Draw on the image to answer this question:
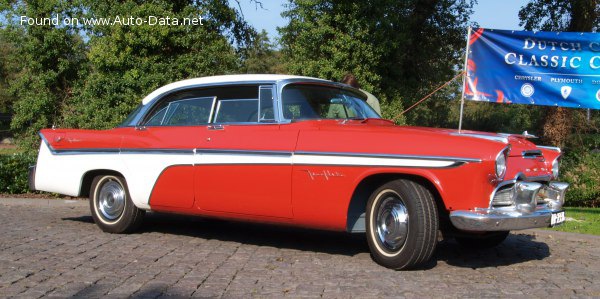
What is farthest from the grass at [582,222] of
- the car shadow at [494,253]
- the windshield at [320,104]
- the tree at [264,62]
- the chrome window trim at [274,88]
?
the tree at [264,62]

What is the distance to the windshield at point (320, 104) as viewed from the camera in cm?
637

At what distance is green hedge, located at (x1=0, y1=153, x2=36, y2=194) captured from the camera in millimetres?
11383

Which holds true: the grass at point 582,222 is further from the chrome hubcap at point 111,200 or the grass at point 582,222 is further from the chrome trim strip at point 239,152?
the chrome hubcap at point 111,200

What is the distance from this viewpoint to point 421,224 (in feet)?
17.1

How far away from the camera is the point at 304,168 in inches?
230

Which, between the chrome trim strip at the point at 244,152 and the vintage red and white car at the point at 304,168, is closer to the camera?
the vintage red and white car at the point at 304,168

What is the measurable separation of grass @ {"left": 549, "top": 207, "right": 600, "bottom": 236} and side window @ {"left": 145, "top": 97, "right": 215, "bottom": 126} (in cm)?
476

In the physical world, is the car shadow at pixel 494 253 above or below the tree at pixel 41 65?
below

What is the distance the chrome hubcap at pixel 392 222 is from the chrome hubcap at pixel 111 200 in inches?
129

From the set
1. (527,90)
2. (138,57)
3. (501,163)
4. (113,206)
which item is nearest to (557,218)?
(501,163)

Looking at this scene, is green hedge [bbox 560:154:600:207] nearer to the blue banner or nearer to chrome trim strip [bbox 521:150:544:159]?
the blue banner

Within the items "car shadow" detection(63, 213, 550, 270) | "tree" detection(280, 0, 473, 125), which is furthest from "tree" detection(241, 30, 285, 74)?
"car shadow" detection(63, 213, 550, 270)

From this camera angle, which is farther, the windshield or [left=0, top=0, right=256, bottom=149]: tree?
[left=0, top=0, right=256, bottom=149]: tree

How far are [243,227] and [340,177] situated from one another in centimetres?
271
